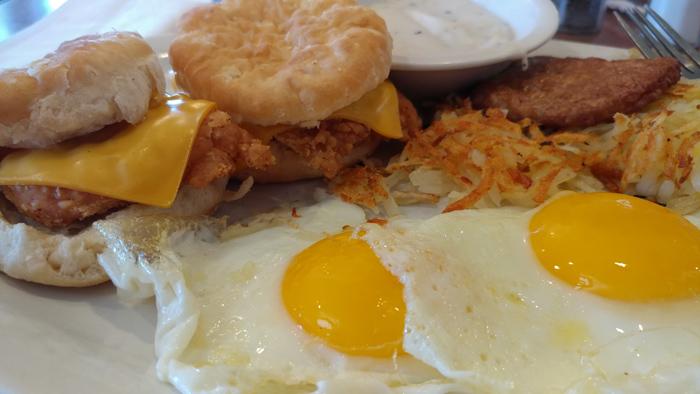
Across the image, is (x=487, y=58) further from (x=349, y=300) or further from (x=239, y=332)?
(x=239, y=332)

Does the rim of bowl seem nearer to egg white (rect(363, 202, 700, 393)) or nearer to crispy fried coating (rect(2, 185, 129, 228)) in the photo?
egg white (rect(363, 202, 700, 393))

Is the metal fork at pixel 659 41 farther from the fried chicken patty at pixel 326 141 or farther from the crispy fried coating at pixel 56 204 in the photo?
the crispy fried coating at pixel 56 204

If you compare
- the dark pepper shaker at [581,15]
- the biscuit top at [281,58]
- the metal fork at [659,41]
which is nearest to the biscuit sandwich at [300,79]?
the biscuit top at [281,58]

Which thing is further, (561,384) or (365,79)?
(365,79)

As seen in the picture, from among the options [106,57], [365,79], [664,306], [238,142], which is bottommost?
[664,306]

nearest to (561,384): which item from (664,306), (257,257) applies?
(664,306)

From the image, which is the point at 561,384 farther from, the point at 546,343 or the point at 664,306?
the point at 664,306
